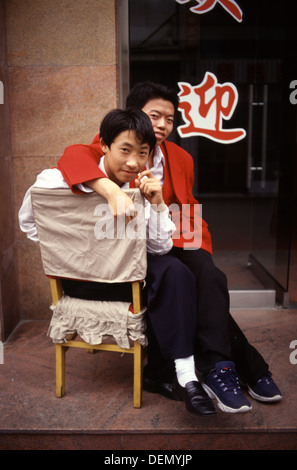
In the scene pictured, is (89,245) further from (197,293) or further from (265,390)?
(265,390)

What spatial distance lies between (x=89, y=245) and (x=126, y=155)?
399 mm

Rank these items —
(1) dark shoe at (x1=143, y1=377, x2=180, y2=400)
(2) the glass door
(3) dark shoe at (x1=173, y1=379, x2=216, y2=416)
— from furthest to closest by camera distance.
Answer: (2) the glass door
(1) dark shoe at (x1=143, y1=377, x2=180, y2=400)
(3) dark shoe at (x1=173, y1=379, x2=216, y2=416)

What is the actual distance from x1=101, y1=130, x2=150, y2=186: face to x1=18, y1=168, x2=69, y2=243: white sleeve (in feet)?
0.72

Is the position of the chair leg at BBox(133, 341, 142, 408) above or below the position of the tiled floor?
above

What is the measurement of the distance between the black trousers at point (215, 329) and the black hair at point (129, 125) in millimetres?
593

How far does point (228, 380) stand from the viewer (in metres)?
1.84

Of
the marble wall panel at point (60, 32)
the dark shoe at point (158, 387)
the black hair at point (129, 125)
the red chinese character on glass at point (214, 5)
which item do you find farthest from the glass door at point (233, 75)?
the dark shoe at point (158, 387)

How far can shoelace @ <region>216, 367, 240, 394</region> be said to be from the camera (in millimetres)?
1822

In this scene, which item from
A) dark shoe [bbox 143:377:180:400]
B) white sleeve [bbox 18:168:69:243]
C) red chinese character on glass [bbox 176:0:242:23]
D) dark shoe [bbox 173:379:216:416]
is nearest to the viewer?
dark shoe [bbox 173:379:216:416]

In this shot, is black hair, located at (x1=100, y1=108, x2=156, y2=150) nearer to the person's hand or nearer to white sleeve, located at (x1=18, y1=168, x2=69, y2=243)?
the person's hand

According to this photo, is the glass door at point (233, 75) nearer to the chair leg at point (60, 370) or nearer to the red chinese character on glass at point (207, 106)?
the red chinese character on glass at point (207, 106)

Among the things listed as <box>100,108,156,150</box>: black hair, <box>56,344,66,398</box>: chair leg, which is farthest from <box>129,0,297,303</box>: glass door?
<box>56,344,66,398</box>: chair leg

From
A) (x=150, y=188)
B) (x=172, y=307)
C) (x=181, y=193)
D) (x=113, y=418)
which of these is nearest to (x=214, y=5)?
(x=181, y=193)
